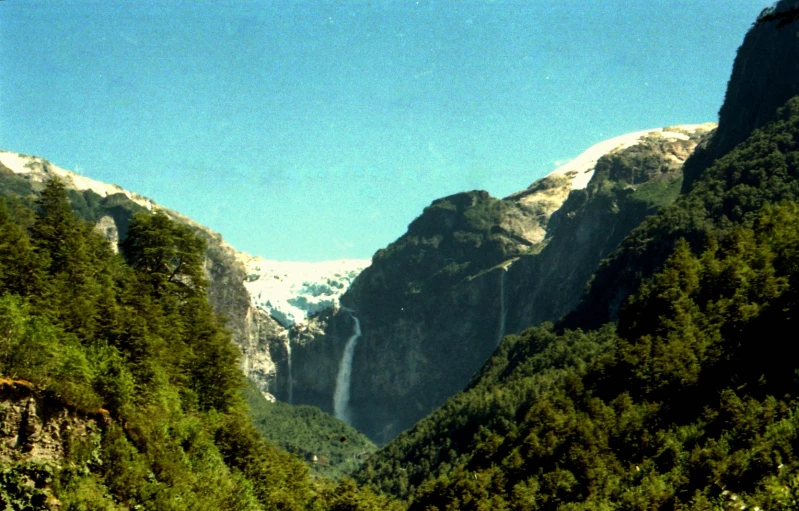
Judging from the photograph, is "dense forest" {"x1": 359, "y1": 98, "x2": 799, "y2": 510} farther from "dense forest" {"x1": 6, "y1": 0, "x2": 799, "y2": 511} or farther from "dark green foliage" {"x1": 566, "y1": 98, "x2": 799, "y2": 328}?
"dark green foliage" {"x1": 566, "y1": 98, "x2": 799, "y2": 328}

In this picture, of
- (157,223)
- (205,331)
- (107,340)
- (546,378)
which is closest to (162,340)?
(107,340)

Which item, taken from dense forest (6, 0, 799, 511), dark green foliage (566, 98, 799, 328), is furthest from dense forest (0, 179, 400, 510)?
dark green foliage (566, 98, 799, 328)

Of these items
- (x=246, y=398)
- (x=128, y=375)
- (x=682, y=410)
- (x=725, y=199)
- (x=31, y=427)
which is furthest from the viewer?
(x=725, y=199)

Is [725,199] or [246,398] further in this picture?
[725,199]

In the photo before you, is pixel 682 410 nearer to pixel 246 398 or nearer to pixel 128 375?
pixel 246 398

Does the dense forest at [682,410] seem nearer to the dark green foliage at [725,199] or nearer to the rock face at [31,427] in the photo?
the rock face at [31,427]

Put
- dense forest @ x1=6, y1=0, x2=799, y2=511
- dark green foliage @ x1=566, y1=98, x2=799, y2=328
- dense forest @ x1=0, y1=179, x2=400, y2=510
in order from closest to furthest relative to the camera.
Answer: dense forest @ x1=0, y1=179, x2=400, y2=510 → dense forest @ x1=6, y1=0, x2=799, y2=511 → dark green foliage @ x1=566, y1=98, x2=799, y2=328

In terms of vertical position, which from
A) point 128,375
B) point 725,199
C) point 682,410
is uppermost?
point 725,199

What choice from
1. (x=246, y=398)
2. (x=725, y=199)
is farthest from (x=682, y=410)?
(x=725, y=199)

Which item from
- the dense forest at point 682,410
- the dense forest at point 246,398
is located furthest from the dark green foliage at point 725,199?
the dense forest at point 246,398

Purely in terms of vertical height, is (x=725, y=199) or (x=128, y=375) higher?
(x=725, y=199)
